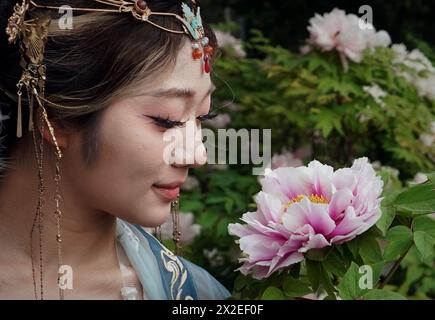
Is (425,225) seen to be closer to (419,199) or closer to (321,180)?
(419,199)

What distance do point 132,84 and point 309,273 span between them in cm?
45

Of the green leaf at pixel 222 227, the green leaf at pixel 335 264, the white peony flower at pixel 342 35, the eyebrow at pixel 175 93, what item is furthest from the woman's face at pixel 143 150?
the white peony flower at pixel 342 35

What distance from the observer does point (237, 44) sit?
3086 mm

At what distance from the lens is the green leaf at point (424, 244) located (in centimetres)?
107

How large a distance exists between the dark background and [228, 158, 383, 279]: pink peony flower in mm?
2714

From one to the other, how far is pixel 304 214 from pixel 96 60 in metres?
0.47

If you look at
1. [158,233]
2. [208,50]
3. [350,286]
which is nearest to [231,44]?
[158,233]

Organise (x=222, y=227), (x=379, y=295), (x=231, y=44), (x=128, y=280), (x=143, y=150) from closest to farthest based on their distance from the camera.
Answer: (x=379, y=295) < (x=143, y=150) < (x=128, y=280) < (x=222, y=227) < (x=231, y=44)

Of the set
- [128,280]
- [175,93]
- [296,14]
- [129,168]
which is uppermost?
[296,14]

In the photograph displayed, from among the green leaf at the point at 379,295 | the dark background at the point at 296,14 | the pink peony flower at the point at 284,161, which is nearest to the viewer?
the green leaf at the point at 379,295

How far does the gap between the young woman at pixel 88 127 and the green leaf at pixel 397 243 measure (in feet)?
1.20

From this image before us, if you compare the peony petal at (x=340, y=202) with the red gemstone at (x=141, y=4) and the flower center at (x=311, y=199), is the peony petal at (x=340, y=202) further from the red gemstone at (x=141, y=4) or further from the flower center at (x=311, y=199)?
the red gemstone at (x=141, y=4)

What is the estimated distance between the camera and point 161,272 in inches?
58.4
